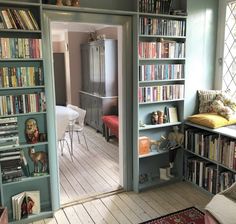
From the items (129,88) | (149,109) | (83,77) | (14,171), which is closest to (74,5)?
(129,88)

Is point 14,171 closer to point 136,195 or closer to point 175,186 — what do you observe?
point 136,195

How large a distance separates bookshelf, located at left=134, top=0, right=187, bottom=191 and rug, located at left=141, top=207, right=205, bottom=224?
0.59 m

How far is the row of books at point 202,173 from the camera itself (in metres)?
2.99

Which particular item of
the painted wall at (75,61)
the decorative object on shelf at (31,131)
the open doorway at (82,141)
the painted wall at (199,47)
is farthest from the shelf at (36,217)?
the painted wall at (75,61)

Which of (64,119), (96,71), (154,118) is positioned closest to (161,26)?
(154,118)

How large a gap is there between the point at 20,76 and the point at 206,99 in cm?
225

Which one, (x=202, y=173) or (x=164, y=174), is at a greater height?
Answer: (x=202, y=173)

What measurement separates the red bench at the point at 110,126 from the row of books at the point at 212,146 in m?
1.56

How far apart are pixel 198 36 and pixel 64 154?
284cm

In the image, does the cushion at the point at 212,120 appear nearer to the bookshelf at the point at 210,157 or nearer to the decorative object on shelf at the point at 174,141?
the bookshelf at the point at 210,157

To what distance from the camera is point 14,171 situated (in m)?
2.50

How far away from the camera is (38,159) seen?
2.64 metres

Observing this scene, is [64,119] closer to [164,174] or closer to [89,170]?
[89,170]

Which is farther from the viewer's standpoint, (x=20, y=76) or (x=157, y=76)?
(x=157, y=76)
